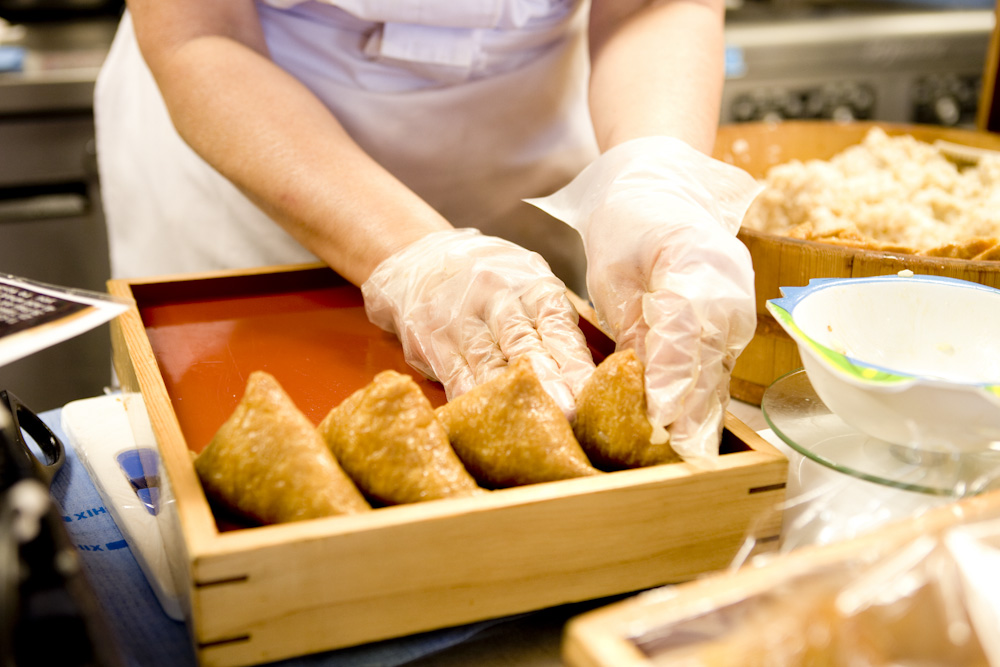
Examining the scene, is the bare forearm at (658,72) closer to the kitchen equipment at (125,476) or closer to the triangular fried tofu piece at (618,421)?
the triangular fried tofu piece at (618,421)

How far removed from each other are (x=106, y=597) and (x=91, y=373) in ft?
7.39

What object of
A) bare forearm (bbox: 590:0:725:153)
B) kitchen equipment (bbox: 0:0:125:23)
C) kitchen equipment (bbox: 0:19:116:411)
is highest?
kitchen equipment (bbox: 0:0:125:23)

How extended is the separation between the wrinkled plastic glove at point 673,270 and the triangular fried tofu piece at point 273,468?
1.10 feet

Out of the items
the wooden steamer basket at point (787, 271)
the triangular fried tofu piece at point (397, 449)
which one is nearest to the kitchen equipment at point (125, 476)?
the triangular fried tofu piece at point (397, 449)

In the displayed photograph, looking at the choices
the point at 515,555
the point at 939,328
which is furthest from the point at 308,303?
the point at 939,328

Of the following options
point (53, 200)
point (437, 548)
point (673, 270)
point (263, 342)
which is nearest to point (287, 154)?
point (263, 342)

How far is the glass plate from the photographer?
2.63 feet

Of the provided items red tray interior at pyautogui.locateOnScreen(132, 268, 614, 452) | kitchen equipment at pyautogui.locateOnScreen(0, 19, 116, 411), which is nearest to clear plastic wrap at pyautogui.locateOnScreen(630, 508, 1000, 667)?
red tray interior at pyautogui.locateOnScreen(132, 268, 614, 452)

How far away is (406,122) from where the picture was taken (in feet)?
5.54

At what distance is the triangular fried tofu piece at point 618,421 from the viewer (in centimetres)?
89

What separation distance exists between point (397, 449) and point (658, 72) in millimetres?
940

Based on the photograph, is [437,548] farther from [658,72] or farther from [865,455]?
[658,72]

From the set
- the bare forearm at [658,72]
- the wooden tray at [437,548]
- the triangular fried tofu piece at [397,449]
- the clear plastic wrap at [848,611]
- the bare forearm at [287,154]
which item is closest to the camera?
the clear plastic wrap at [848,611]

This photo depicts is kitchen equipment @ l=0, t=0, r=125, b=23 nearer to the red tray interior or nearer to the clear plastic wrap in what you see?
the red tray interior
